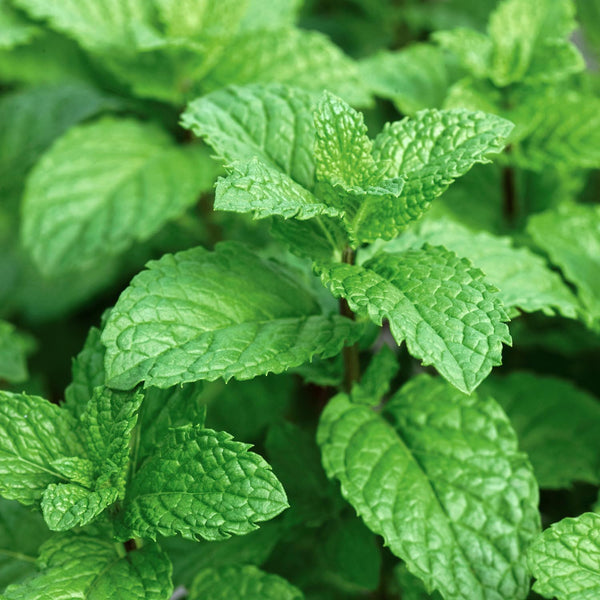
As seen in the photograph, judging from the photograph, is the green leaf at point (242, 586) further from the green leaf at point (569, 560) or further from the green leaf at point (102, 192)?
the green leaf at point (102, 192)

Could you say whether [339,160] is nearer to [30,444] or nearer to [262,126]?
[262,126]

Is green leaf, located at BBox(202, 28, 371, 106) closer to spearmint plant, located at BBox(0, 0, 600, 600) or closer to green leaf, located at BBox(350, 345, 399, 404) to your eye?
spearmint plant, located at BBox(0, 0, 600, 600)

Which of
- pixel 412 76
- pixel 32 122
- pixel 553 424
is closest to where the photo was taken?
pixel 553 424

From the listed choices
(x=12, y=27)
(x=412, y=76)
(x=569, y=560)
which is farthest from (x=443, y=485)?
(x=12, y=27)

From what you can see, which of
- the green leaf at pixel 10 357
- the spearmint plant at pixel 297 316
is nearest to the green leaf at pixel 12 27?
the spearmint plant at pixel 297 316

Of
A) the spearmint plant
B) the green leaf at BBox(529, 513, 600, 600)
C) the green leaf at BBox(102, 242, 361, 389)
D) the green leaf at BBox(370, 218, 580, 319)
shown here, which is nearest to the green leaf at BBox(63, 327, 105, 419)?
the spearmint plant

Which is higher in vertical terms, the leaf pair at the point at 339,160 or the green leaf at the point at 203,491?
the leaf pair at the point at 339,160
